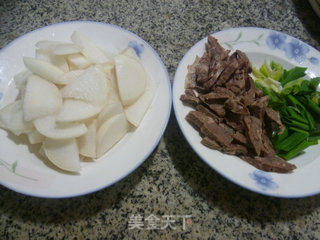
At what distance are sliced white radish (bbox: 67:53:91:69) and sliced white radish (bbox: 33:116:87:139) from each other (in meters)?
0.37

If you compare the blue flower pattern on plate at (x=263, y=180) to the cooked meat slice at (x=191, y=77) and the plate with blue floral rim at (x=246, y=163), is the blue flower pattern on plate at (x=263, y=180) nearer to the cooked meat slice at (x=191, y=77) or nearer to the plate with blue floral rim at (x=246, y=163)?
the plate with blue floral rim at (x=246, y=163)

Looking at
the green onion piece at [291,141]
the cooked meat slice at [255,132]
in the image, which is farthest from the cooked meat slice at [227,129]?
the green onion piece at [291,141]

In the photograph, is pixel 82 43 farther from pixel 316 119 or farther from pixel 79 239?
pixel 316 119

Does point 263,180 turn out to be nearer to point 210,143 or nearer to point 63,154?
point 210,143

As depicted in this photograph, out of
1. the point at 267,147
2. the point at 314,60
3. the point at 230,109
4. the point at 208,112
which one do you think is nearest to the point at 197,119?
the point at 208,112

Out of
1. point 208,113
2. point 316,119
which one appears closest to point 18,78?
point 208,113

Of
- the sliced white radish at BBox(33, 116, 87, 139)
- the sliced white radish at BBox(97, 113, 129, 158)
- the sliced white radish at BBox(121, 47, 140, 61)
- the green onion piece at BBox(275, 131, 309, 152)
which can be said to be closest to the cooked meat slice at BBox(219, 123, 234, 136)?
the green onion piece at BBox(275, 131, 309, 152)

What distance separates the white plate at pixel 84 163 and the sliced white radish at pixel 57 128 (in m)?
0.21

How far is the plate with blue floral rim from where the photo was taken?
4.06ft

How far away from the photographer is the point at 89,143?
1257 millimetres

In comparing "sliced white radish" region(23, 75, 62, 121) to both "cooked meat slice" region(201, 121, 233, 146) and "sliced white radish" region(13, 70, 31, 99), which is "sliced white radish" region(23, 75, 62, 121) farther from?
"cooked meat slice" region(201, 121, 233, 146)

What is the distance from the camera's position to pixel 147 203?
139 cm

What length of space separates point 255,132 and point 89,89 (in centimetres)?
97

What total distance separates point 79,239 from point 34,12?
2076 mm
